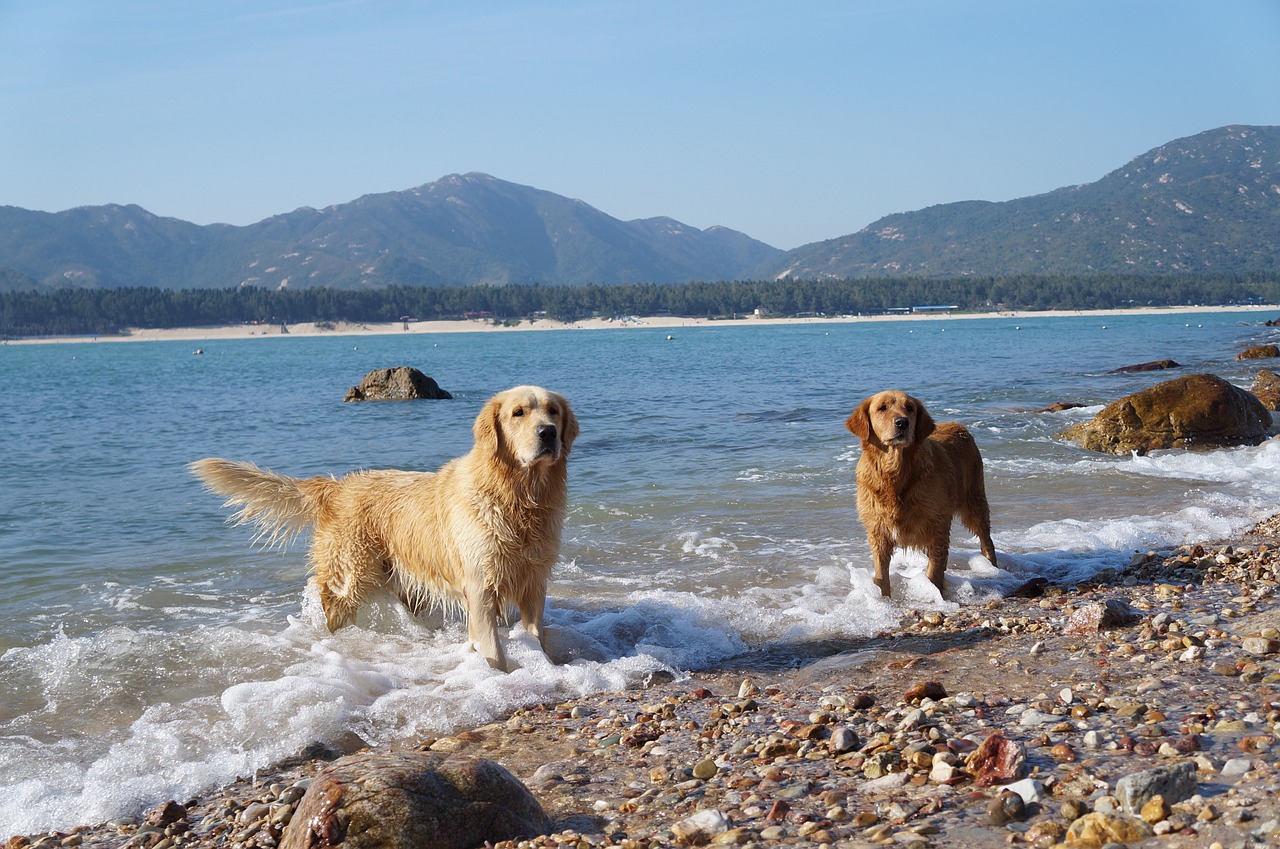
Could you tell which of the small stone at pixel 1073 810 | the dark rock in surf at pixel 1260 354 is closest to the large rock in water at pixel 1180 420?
the small stone at pixel 1073 810

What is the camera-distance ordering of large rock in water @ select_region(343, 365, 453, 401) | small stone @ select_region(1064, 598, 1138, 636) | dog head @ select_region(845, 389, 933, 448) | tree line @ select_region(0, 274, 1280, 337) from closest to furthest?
small stone @ select_region(1064, 598, 1138, 636), dog head @ select_region(845, 389, 933, 448), large rock in water @ select_region(343, 365, 453, 401), tree line @ select_region(0, 274, 1280, 337)

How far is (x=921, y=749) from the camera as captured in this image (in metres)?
4.14

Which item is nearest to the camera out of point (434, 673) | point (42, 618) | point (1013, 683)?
point (1013, 683)

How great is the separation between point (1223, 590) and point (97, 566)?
9577 millimetres

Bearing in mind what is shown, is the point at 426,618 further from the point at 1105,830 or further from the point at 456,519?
the point at 1105,830

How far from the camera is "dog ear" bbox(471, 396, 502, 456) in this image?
648cm

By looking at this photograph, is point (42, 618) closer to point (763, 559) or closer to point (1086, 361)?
point (763, 559)

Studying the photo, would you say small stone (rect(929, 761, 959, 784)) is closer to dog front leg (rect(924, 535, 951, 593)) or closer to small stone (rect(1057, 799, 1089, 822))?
small stone (rect(1057, 799, 1089, 822))

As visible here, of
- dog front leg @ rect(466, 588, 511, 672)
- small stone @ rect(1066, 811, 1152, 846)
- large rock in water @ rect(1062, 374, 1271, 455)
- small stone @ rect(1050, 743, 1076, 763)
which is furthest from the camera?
large rock in water @ rect(1062, 374, 1271, 455)

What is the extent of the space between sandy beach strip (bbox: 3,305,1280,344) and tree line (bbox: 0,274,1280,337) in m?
1.19

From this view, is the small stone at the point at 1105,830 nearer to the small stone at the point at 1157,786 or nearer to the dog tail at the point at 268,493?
the small stone at the point at 1157,786

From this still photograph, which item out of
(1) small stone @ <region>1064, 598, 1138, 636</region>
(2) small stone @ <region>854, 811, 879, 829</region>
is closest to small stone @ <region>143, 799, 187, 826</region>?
(2) small stone @ <region>854, 811, 879, 829</region>

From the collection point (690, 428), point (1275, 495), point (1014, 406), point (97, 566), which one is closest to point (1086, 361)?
point (1014, 406)

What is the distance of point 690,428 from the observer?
21.3 m
